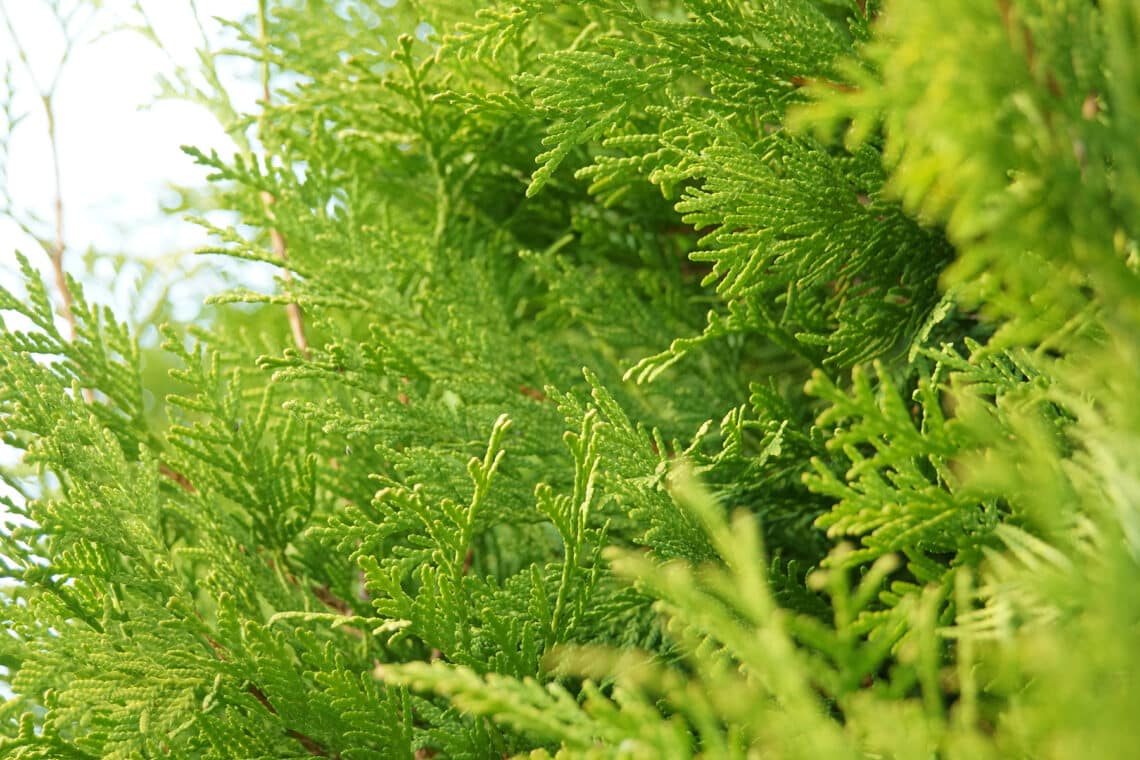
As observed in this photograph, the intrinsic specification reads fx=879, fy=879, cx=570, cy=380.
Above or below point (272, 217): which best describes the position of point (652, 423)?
below

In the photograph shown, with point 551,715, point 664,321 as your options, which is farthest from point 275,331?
point 551,715

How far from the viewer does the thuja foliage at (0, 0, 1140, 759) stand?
736 millimetres

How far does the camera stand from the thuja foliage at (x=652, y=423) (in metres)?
0.74

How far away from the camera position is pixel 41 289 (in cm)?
176

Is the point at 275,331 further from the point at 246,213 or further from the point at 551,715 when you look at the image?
the point at 551,715

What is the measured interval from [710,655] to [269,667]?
2.11 feet

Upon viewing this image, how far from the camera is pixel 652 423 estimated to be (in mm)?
1769

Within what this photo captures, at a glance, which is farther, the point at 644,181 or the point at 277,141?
the point at 277,141

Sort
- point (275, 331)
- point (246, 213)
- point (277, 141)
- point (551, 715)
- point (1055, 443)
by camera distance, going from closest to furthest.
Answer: point (551, 715)
point (1055, 443)
point (246, 213)
point (277, 141)
point (275, 331)

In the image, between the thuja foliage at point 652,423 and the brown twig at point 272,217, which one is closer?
the thuja foliage at point 652,423

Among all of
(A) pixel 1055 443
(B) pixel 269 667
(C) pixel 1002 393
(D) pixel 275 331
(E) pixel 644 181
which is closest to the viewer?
(A) pixel 1055 443

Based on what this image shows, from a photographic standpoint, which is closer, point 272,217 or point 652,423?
point 652,423

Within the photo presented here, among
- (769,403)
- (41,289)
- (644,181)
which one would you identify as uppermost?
(644,181)

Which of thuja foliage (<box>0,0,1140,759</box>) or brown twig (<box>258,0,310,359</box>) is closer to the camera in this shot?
thuja foliage (<box>0,0,1140,759</box>)
